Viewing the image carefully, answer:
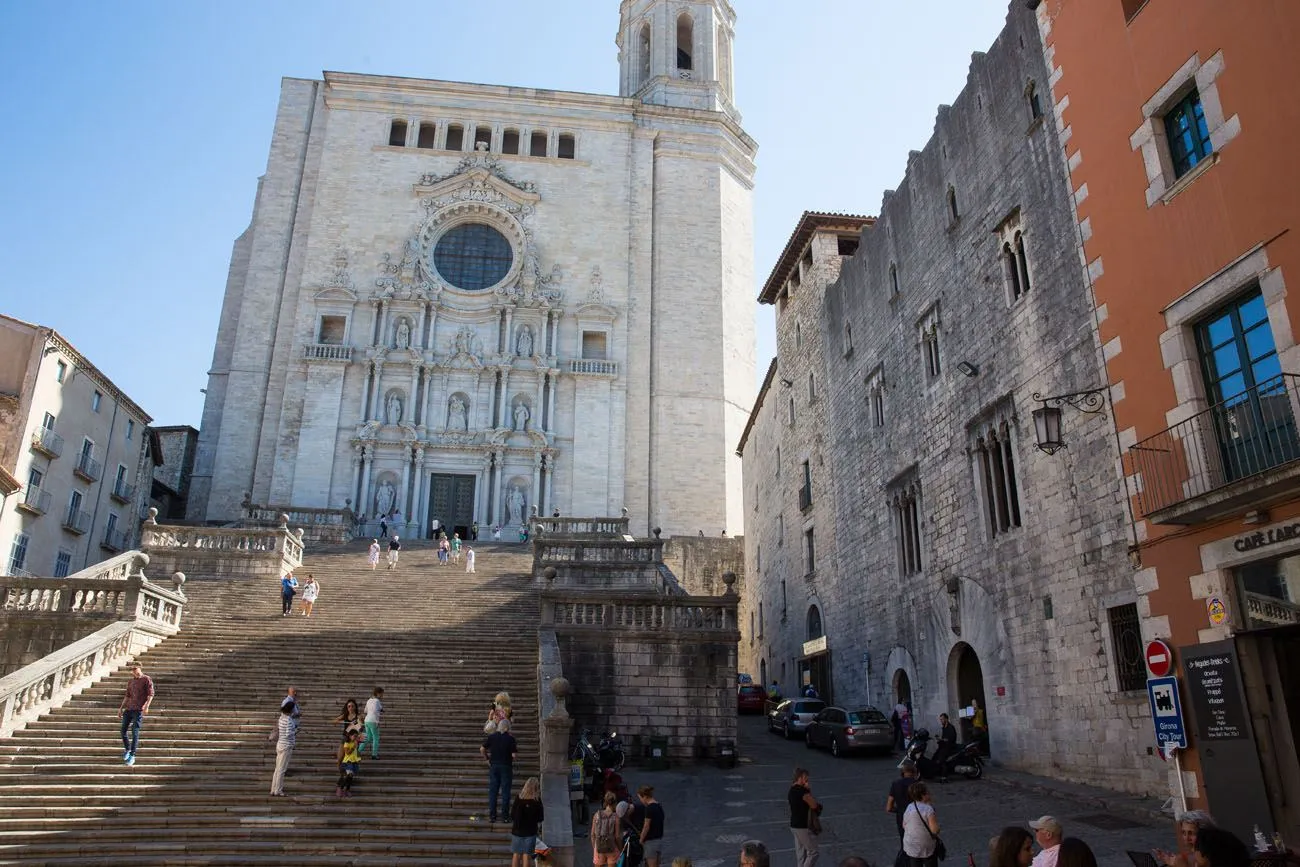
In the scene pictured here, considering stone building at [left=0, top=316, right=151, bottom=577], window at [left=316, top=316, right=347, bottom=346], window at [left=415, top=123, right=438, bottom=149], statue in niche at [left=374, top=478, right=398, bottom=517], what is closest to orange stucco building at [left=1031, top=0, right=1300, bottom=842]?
statue in niche at [left=374, top=478, right=398, bottom=517]

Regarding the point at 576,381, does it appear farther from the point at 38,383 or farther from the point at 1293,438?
the point at 1293,438

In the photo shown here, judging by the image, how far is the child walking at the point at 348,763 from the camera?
1070 cm

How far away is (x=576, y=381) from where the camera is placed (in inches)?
1476

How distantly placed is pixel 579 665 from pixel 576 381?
2253 centimetres

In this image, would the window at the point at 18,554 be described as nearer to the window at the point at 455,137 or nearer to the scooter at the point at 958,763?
the window at the point at 455,137

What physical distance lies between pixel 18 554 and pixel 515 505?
52.8 feet

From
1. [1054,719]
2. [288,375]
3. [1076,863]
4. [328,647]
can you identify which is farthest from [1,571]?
[1076,863]

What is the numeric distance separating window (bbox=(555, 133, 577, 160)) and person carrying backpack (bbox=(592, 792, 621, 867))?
3675 cm

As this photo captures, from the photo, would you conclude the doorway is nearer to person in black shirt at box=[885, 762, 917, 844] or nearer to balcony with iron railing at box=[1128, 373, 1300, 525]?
person in black shirt at box=[885, 762, 917, 844]

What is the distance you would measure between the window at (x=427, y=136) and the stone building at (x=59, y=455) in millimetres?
16692

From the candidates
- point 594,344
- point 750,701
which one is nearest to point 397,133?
point 594,344

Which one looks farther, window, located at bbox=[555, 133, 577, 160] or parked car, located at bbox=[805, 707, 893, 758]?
window, located at bbox=[555, 133, 577, 160]

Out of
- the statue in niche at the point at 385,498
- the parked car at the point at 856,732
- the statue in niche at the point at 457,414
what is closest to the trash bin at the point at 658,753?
the parked car at the point at 856,732

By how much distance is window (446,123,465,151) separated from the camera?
41.0 m
